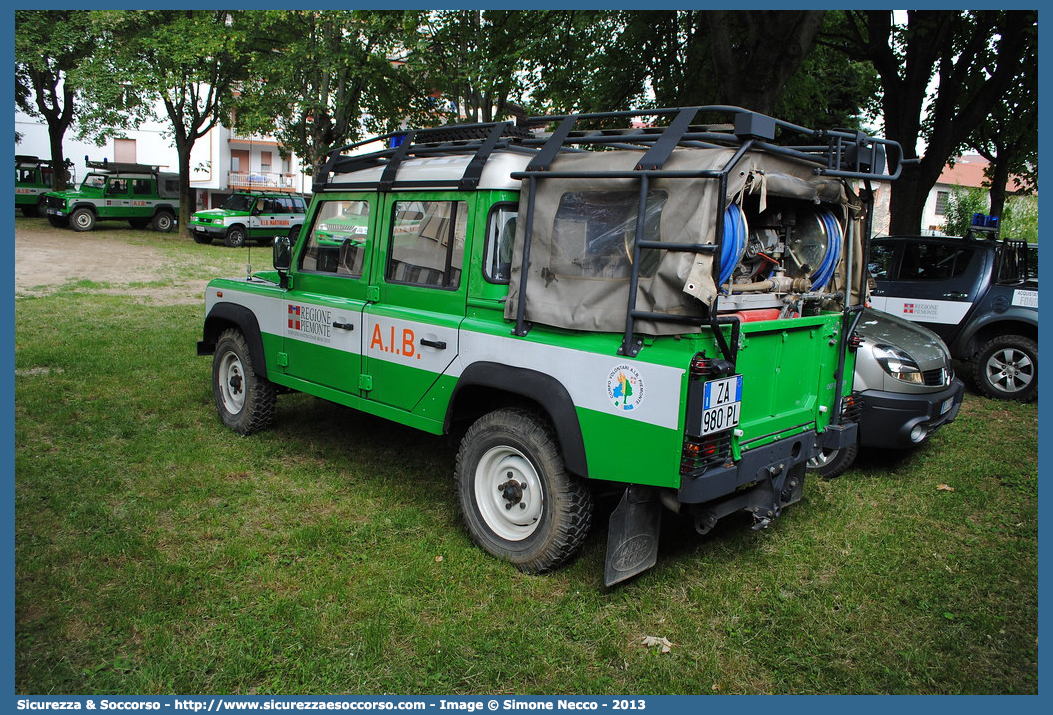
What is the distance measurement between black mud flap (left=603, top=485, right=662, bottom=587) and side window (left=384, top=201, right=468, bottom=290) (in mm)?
1646

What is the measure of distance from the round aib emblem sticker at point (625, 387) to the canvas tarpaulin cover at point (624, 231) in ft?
0.68

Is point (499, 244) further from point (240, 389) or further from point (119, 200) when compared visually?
point (119, 200)

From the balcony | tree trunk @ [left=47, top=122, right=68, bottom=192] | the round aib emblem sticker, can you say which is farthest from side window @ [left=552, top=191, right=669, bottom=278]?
the balcony

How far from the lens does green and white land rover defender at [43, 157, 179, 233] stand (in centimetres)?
2650

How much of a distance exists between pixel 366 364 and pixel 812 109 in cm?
1114

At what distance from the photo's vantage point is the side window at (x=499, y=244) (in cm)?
452

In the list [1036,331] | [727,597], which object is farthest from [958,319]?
[727,597]

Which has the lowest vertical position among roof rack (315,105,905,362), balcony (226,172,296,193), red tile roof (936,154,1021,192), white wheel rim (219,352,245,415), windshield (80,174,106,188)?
white wheel rim (219,352,245,415)

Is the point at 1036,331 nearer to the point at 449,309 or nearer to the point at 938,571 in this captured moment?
the point at 938,571

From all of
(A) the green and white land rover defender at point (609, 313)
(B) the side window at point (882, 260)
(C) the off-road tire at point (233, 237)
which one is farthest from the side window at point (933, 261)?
(C) the off-road tire at point (233, 237)

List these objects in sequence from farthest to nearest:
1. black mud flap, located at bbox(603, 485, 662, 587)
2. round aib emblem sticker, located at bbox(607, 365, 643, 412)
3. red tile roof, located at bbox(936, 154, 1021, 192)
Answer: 1. red tile roof, located at bbox(936, 154, 1021, 192)
2. black mud flap, located at bbox(603, 485, 662, 587)
3. round aib emblem sticker, located at bbox(607, 365, 643, 412)

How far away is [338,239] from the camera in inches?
220

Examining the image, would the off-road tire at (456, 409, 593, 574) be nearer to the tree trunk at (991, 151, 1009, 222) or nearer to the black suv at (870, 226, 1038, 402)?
the black suv at (870, 226, 1038, 402)

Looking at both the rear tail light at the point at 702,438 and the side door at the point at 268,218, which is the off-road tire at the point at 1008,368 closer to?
the rear tail light at the point at 702,438
